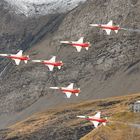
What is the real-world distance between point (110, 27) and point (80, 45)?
33.8ft

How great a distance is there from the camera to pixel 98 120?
131625mm

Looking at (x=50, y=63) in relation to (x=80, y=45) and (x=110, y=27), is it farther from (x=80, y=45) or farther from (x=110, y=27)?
(x=110, y=27)

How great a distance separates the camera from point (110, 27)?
12238 cm

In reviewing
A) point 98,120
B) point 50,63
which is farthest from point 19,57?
point 98,120

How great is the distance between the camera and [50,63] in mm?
130625

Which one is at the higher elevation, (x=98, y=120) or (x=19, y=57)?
(x=19, y=57)

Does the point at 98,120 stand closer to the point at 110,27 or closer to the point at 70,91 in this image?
the point at 70,91

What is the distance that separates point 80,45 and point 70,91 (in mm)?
9285

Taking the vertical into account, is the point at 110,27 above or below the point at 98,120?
above

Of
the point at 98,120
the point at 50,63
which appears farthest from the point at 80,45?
the point at 98,120

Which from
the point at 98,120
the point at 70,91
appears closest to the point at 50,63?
the point at 70,91

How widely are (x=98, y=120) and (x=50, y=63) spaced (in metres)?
14.8

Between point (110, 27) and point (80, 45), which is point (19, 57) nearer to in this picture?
point (80, 45)

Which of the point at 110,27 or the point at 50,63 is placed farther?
the point at 50,63
